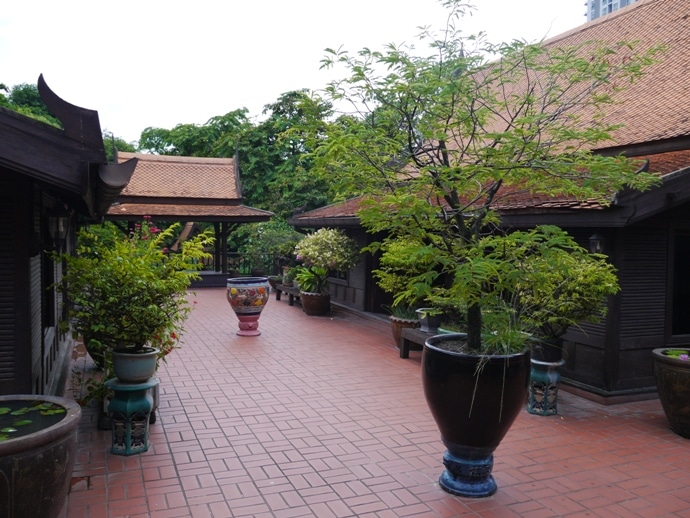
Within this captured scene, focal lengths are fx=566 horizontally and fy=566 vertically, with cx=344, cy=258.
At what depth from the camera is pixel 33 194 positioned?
4656mm

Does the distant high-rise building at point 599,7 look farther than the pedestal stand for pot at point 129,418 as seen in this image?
Yes

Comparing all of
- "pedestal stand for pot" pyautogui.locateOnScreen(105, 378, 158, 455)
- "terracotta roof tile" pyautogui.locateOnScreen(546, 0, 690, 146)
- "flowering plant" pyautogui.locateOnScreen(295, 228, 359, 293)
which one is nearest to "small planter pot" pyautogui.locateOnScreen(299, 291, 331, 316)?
"flowering plant" pyautogui.locateOnScreen(295, 228, 359, 293)

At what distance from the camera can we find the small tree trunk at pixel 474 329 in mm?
4594

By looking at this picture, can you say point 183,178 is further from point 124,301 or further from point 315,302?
point 124,301

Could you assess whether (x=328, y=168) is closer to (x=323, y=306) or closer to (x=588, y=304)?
(x=588, y=304)

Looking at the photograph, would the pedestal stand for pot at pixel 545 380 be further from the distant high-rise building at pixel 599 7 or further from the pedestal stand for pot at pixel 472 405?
the distant high-rise building at pixel 599 7

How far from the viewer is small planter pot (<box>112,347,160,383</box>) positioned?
5180mm

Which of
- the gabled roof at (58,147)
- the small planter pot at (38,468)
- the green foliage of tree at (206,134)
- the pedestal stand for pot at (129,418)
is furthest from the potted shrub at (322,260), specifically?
the green foliage of tree at (206,134)

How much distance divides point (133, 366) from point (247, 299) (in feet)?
18.2

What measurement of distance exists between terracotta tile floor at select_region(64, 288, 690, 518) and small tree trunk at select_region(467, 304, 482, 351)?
114cm

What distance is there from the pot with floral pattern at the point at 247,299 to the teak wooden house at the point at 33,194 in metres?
4.75

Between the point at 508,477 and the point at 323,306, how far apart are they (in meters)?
9.17

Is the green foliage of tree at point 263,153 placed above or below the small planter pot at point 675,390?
above

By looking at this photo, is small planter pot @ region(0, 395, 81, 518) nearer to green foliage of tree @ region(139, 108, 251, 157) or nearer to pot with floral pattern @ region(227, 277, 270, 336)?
pot with floral pattern @ region(227, 277, 270, 336)
